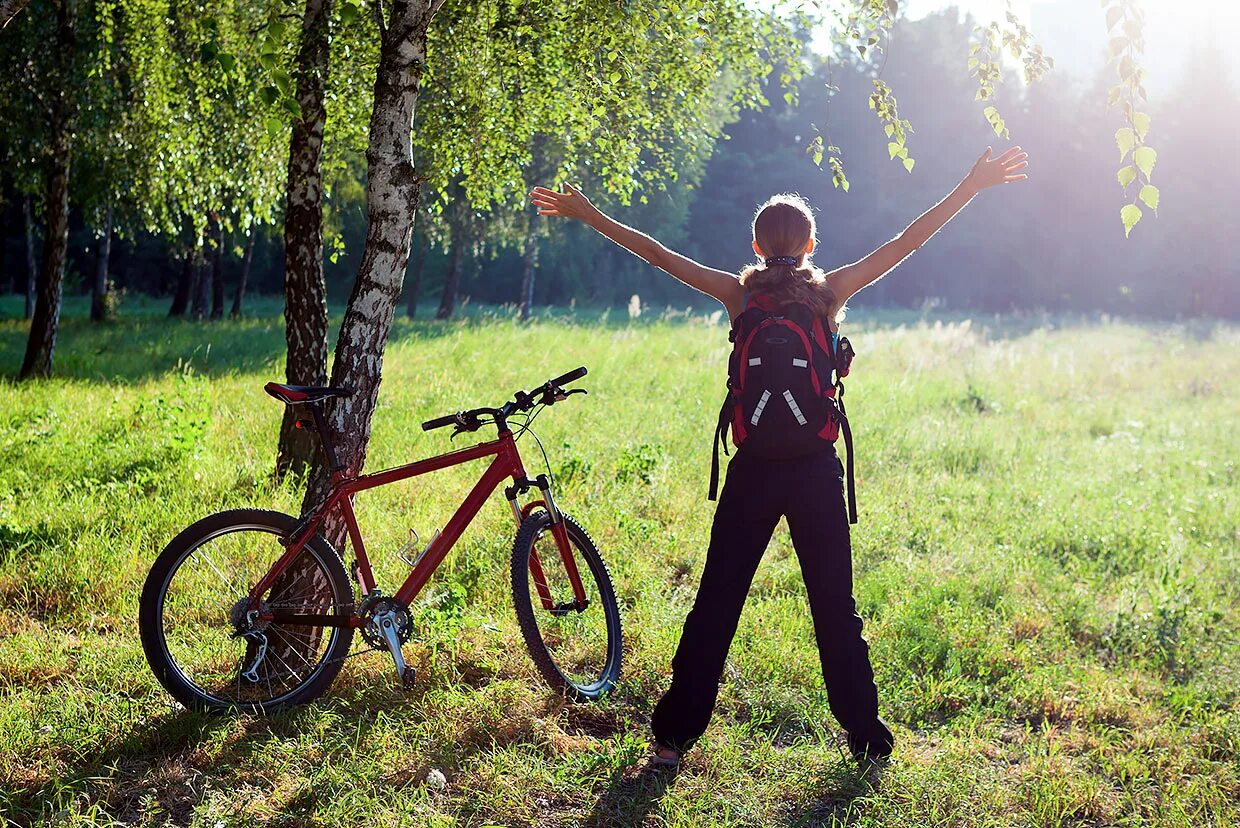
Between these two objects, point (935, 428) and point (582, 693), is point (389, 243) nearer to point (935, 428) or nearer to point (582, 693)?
point (582, 693)

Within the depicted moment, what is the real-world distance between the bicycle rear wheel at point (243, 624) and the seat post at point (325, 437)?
286mm

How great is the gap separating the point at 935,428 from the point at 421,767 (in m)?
8.62

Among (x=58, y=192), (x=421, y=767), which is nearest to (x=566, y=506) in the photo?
(x=421, y=767)

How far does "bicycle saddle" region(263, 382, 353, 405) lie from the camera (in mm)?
3886

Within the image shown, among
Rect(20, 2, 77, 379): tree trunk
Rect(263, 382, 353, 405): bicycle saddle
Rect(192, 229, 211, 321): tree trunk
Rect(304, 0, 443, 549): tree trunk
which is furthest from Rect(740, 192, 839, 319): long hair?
Rect(192, 229, 211, 321): tree trunk

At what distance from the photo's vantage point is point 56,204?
41.2 feet

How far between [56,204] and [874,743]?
495 inches

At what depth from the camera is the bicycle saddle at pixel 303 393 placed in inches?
153

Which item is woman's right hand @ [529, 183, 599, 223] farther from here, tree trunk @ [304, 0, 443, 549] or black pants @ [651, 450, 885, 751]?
black pants @ [651, 450, 885, 751]

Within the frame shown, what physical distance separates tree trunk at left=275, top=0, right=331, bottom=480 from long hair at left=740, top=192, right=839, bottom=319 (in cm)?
395

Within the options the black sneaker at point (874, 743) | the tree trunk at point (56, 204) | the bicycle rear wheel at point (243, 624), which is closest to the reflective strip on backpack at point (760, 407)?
the black sneaker at point (874, 743)

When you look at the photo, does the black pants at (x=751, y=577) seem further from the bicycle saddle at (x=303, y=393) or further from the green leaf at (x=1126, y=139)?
the bicycle saddle at (x=303, y=393)

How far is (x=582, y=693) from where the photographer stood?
14.4 ft

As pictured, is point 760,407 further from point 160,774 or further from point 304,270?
point 304,270
